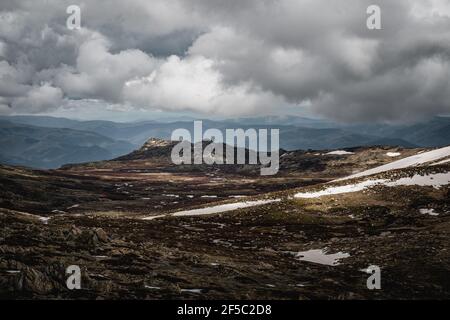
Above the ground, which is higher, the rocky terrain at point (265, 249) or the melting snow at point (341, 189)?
the melting snow at point (341, 189)

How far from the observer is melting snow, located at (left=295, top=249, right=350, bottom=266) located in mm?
48300

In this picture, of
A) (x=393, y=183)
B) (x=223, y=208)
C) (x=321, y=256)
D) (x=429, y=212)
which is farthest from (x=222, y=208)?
(x=321, y=256)

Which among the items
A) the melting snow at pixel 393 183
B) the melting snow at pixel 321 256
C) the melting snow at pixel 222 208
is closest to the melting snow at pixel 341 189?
the melting snow at pixel 393 183

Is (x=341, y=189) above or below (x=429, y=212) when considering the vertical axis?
above

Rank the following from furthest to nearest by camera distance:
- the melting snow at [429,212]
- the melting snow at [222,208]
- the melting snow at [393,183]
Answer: the melting snow at [222,208] < the melting snow at [393,183] < the melting snow at [429,212]

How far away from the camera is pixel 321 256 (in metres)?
50.9

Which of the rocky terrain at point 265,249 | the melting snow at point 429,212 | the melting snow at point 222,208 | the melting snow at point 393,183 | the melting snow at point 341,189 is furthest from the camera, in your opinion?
the melting snow at point 222,208

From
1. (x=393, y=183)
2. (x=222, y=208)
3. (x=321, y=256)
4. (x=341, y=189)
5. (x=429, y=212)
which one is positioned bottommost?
(x=321, y=256)

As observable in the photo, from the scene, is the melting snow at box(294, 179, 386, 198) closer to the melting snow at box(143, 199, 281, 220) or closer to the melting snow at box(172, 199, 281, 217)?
the melting snow at box(143, 199, 281, 220)

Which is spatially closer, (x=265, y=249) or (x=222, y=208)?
(x=265, y=249)

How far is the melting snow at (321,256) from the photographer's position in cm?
4830

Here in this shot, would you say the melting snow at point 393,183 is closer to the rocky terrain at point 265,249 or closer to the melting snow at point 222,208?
the rocky terrain at point 265,249

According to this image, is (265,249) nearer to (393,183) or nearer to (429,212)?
(429,212)

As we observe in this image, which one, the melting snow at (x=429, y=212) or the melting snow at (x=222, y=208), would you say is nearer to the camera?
the melting snow at (x=429, y=212)
